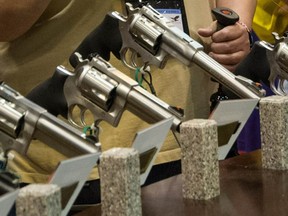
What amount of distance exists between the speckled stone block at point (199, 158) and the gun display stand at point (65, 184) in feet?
0.57

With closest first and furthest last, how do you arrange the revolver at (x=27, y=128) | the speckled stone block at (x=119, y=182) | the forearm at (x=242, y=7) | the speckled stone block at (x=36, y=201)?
the speckled stone block at (x=36, y=201)
the speckled stone block at (x=119, y=182)
the revolver at (x=27, y=128)
the forearm at (x=242, y=7)

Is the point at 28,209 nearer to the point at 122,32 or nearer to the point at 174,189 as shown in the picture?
the point at 174,189

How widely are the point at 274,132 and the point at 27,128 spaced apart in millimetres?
365

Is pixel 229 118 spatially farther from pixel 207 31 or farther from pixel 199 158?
pixel 207 31

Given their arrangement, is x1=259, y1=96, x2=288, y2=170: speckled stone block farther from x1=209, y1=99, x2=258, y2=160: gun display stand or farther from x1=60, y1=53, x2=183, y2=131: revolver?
x1=60, y1=53, x2=183, y2=131: revolver

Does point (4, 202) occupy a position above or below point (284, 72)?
above

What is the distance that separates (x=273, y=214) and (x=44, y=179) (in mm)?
602

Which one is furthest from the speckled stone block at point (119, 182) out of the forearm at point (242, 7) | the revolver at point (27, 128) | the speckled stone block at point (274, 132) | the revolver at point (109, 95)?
the forearm at point (242, 7)

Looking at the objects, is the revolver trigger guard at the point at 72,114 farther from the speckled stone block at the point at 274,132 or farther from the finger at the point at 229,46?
the finger at the point at 229,46

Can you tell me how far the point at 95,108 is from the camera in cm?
119

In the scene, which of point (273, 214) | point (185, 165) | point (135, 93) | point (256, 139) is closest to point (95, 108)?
point (135, 93)

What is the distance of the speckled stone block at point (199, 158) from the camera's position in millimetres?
1054

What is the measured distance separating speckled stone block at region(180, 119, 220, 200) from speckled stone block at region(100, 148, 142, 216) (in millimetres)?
143

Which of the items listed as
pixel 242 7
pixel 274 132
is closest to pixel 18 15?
pixel 274 132
